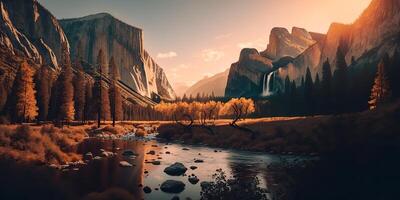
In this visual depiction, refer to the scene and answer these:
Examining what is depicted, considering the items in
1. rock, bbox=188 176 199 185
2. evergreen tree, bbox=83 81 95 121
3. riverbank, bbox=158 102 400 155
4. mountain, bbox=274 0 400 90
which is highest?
mountain, bbox=274 0 400 90

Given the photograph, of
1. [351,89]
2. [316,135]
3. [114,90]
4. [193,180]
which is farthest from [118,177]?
[351,89]

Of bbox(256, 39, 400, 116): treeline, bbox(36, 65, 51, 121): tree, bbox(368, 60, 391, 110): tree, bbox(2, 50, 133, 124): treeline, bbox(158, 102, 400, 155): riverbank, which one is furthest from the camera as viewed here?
bbox(36, 65, 51, 121): tree

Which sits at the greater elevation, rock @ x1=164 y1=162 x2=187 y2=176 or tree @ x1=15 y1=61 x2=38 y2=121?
tree @ x1=15 y1=61 x2=38 y2=121

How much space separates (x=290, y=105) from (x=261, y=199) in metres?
111

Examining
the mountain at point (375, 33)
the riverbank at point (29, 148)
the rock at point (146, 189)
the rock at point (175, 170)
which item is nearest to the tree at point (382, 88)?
the rock at point (175, 170)

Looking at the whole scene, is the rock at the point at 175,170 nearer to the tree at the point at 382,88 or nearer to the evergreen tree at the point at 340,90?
the tree at the point at 382,88

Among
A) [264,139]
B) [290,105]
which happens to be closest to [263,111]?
[290,105]

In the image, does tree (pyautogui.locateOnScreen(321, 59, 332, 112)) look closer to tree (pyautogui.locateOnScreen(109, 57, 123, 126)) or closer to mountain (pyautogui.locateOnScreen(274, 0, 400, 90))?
tree (pyautogui.locateOnScreen(109, 57, 123, 126))

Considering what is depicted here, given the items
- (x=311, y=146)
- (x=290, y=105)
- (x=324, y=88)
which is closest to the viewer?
(x=311, y=146)

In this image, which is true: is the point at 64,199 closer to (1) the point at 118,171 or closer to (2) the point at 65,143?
(1) the point at 118,171

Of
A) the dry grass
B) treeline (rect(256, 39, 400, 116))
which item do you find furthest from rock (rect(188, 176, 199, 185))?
treeline (rect(256, 39, 400, 116))

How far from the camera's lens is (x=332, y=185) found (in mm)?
18922

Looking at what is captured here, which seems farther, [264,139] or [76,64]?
[76,64]

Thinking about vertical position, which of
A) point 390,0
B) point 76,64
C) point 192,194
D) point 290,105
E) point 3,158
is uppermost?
point 390,0
